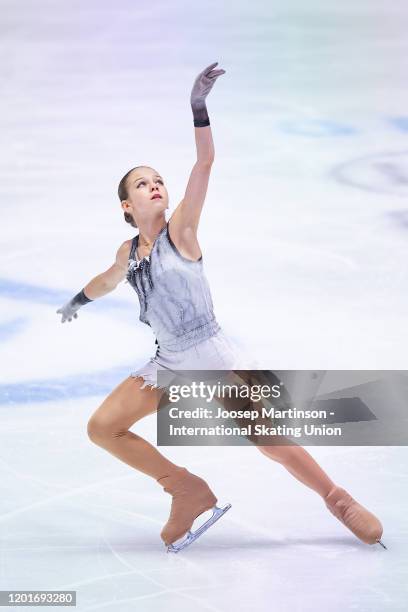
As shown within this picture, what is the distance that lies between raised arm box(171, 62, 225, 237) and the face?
12 cm

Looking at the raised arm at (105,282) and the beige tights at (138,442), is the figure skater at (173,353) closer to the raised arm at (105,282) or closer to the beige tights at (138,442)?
the beige tights at (138,442)

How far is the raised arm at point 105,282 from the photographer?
473cm

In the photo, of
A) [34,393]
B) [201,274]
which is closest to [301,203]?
[34,393]

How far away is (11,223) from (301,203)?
205 cm

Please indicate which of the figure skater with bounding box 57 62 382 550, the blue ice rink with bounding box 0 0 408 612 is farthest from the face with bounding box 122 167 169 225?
the blue ice rink with bounding box 0 0 408 612

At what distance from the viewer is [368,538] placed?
4422mm

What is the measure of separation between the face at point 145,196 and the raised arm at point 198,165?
4.9 inches

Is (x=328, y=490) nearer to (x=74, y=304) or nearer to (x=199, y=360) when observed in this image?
(x=199, y=360)

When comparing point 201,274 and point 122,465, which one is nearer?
point 201,274

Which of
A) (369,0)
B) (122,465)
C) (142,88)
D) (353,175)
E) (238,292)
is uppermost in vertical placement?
(369,0)

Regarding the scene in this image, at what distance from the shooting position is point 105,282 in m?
4.89

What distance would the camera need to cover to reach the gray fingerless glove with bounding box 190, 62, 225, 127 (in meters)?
4.19

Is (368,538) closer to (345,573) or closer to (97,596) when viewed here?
(345,573)

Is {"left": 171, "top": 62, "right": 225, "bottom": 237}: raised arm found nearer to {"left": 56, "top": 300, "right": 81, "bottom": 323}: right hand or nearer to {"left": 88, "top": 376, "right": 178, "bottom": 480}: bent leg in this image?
{"left": 88, "top": 376, "right": 178, "bottom": 480}: bent leg
